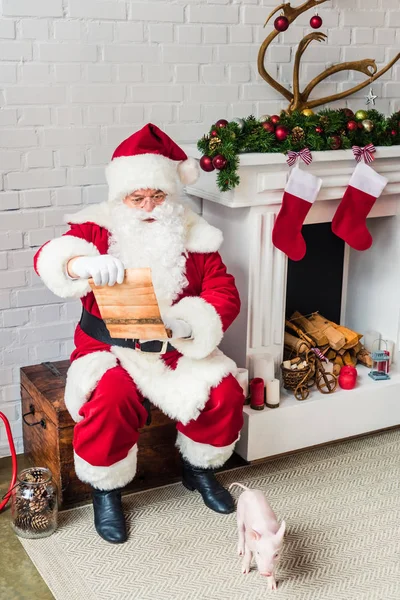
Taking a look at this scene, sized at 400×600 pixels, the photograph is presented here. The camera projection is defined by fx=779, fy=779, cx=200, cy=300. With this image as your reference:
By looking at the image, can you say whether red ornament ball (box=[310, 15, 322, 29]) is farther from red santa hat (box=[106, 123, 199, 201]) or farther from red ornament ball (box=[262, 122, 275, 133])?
red santa hat (box=[106, 123, 199, 201])

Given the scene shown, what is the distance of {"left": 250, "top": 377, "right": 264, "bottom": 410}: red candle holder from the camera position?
9.30ft

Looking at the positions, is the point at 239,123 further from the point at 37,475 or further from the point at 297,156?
the point at 37,475

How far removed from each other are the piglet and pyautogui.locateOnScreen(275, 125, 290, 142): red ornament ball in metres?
1.25

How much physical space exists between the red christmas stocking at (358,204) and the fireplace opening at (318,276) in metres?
0.32

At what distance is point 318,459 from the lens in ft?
9.68

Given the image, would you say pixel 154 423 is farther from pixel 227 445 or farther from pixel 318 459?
pixel 318 459

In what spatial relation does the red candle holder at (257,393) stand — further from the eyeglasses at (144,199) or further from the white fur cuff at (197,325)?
the eyeglasses at (144,199)

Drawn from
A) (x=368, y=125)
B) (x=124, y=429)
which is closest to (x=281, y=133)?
(x=368, y=125)

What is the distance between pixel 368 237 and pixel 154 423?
3.65 feet

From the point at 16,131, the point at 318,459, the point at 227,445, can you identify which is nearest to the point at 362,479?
the point at 318,459

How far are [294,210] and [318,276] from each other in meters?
0.66

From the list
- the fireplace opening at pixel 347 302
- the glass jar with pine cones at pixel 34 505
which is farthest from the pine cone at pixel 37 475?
the fireplace opening at pixel 347 302

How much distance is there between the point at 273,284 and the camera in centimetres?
290

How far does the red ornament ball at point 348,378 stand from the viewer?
306 cm
